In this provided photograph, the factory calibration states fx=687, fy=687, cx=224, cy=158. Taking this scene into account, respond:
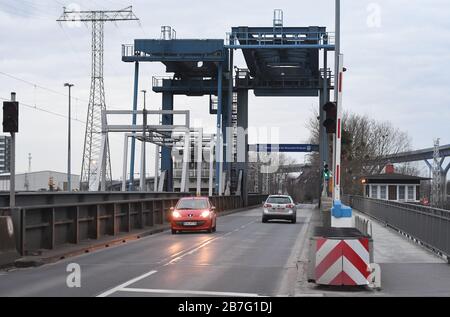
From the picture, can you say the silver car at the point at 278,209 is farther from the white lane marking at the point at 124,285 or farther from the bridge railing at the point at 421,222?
the white lane marking at the point at 124,285

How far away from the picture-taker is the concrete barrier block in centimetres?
1581

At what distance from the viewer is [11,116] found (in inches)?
680

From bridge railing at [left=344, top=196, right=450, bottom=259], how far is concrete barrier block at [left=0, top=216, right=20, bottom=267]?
33.5 ft

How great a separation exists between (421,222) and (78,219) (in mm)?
10601

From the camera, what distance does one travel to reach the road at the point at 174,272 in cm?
1199

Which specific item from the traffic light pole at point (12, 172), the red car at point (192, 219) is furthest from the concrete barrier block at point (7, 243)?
the red car at point (192, 219)

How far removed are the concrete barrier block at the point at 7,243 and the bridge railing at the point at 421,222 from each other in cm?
1020

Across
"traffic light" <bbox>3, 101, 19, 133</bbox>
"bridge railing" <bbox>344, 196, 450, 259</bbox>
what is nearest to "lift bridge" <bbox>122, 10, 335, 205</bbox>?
"bridge railing" <bbox>344, 196, 450, 259</bbox>

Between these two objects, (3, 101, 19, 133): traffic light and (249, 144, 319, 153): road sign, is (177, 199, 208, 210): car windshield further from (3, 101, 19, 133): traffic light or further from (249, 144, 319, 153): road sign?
(249, 144, 319, 153): road sign

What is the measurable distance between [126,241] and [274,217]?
14349 mm

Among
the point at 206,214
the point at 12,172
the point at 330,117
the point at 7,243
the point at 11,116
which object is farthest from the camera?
the point at 206,214

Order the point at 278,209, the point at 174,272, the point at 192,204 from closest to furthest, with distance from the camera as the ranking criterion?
1. the point at 174,272
2. the point at 192,204
3. the point at 278,209

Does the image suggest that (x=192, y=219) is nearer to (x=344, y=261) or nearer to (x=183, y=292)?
(x=183, y=292)

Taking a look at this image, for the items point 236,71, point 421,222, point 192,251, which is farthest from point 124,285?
point 236,71
